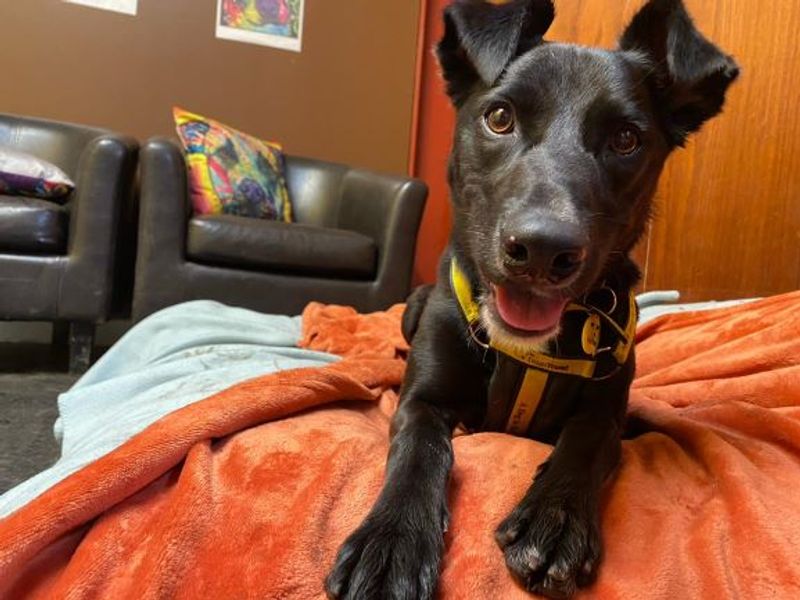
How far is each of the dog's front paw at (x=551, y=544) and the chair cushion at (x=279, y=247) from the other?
6.68ft

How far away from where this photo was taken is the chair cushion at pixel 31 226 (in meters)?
2.32

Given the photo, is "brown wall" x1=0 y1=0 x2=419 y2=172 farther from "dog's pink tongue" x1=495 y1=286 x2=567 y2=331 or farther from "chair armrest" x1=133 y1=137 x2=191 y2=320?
"dog's pink tongue" x1=495 y1=286 x2=567 y2=331

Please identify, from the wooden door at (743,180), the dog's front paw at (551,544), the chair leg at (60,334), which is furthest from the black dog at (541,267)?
the chair leg at (60,334)

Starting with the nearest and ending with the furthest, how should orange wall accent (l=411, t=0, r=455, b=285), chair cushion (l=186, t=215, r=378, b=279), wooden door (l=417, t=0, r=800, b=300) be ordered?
wooden door (l=417, t=0, r=800, b=300)
chair cushion (l=186, t=215, r=378, b=279)
orange wall accent (l=411, t=0, r=455, b=285)

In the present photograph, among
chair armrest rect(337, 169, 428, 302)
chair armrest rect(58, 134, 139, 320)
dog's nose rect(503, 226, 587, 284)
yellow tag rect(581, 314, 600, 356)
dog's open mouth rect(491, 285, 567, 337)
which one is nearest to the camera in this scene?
dog's nose rect(503, 226, 587, 284)

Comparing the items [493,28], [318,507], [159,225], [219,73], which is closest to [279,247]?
[159,225]

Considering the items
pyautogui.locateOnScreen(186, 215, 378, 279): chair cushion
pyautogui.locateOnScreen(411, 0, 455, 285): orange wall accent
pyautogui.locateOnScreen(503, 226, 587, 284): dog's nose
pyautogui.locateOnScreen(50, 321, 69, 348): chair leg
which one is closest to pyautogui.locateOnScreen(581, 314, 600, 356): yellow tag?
pyautogui.locateOnScreen(503, 226, 587, 284): dog's nose

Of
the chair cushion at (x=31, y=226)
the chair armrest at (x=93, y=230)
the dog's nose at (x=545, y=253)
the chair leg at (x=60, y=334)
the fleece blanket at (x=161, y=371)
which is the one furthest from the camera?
the chair leg at (x=60, y=334)

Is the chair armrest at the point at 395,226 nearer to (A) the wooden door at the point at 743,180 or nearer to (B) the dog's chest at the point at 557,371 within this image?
(A) the wooden door at the point at 743,180

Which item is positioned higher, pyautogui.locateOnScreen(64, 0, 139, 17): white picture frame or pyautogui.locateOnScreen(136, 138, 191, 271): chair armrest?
pyautogui.locateOnScreen(64, 0, 139, 17): white picture frame

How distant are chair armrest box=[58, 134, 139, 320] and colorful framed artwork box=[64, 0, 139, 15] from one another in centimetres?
138

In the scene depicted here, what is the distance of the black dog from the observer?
743 mm

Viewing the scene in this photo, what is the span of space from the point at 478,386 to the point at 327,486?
0.37 meters

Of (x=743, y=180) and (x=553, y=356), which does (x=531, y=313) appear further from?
(x=743, y=180)
